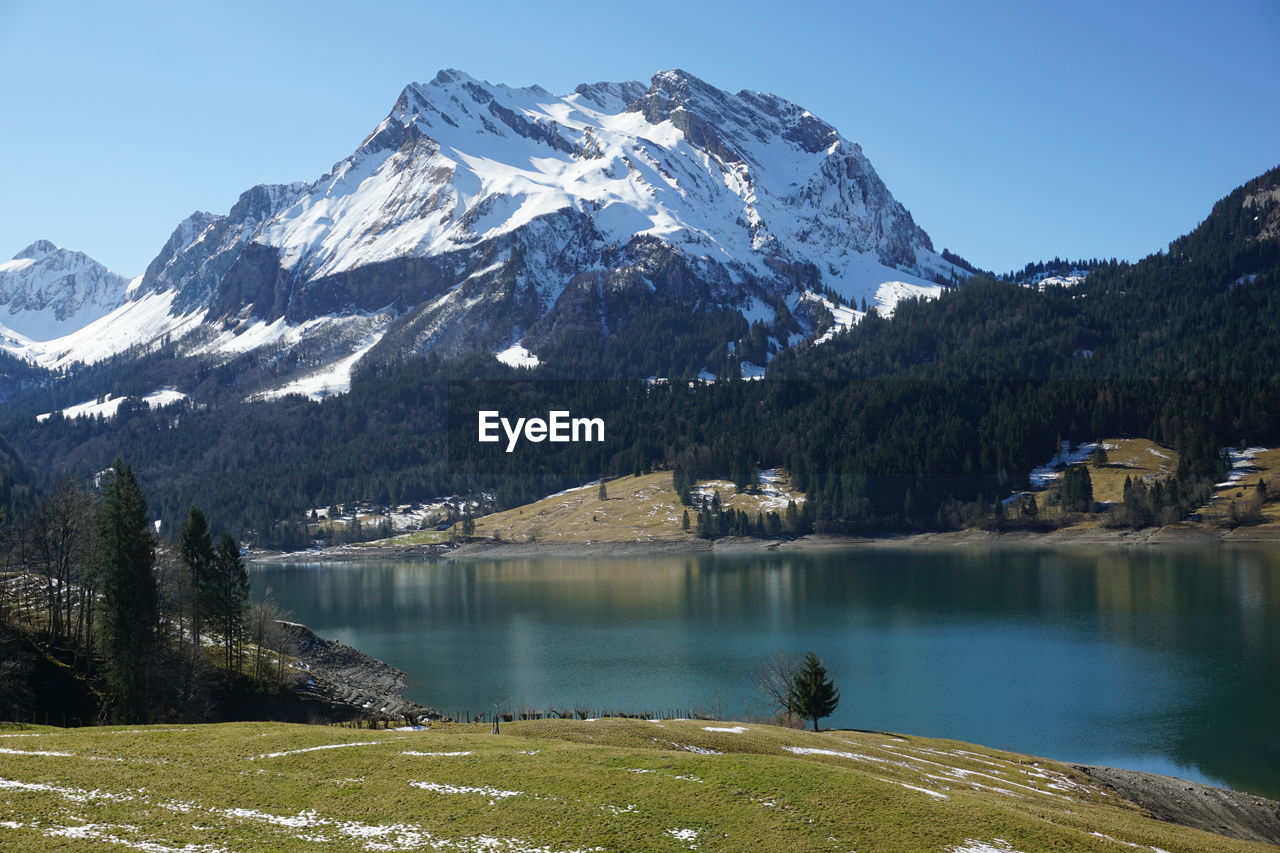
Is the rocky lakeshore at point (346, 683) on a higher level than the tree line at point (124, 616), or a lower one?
lower

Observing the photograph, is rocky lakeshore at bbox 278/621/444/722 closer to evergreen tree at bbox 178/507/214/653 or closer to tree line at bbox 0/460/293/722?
tree line at bbox 0/460/293/722

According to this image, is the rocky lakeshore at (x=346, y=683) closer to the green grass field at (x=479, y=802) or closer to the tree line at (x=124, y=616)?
the tree line at (x=124, y=616)

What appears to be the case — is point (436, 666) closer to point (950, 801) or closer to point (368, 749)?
point (368, 749)

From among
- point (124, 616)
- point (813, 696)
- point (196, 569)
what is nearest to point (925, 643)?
point (813, 696)

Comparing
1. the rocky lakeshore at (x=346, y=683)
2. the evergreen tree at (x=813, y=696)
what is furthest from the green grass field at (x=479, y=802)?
the rocky lakeshore at (x=346, y=683)

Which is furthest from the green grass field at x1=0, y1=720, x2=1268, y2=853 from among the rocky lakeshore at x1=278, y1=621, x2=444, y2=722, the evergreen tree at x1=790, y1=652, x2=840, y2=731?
the rocky lakeshore at x1=278, y1=621, x2=444, y2=722

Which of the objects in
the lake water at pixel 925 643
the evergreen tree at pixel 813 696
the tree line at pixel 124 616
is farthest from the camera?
the lake water at pixel 925 643
